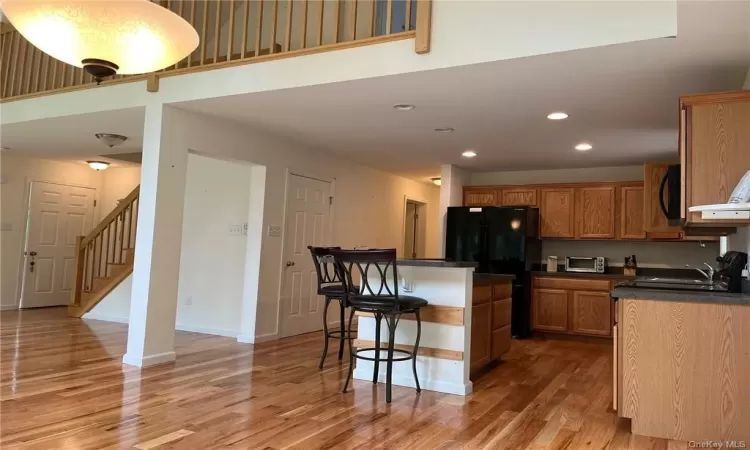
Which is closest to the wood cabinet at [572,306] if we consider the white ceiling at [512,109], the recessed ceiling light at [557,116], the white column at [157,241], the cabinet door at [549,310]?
the cabinet door at [549,310]

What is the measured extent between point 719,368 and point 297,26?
17.3ft

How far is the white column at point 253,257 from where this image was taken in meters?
5.48

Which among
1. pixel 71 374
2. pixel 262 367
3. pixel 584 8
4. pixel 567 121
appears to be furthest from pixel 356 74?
pixel 71 374

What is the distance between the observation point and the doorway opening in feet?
29.4

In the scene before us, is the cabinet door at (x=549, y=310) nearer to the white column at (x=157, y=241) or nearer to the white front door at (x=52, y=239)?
the white column at (x=157, y=241)

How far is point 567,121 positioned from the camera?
4594 millimetres

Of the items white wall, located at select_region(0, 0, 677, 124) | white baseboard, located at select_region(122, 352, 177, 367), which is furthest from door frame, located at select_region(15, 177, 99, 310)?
white wall, located at select_region(0, 0, 677, 124)

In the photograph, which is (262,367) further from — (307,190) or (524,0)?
(524,0)

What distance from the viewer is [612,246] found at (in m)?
6.78

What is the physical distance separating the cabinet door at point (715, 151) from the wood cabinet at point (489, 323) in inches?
65.1

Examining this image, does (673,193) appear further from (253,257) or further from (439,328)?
(253,257)

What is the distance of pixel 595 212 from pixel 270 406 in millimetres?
4811

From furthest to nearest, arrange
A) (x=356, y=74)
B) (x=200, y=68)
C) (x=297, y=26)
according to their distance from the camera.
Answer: (x=297, y=26) → (x=200, y=68) → (x=356, y=74)

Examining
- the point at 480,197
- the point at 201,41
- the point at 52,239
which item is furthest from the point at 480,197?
the point at 52,239
